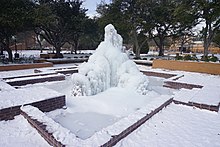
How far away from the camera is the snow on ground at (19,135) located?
9.50ft

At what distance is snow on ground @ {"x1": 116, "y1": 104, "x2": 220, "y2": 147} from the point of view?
298 centimetres

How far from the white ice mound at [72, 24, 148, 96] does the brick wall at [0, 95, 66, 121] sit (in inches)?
43.3

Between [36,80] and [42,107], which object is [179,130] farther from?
[36,80]

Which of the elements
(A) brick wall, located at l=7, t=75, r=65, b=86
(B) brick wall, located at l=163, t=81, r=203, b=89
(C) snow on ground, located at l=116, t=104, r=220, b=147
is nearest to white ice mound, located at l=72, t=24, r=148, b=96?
(B) brick wall, located at l=163, t=81, r=203, b=89

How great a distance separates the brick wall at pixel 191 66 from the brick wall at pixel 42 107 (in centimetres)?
916

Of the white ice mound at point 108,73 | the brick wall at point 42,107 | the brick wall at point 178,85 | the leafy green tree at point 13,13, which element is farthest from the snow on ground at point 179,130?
the leafy green tree at point 13,13

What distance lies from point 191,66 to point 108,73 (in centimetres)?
706

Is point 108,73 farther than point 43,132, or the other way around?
point 108,73

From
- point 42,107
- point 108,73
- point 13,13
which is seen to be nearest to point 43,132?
point 42,107

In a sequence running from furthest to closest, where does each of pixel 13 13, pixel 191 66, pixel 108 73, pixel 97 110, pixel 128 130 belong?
pixel 13 13 → pixel 191 66 → pixel 108 73 → pixel 97 110 → pixel 128 130

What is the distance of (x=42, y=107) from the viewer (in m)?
4.21

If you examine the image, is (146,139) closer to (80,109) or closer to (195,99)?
(80,109)

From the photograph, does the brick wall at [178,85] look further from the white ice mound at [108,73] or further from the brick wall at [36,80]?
the brick wall at [36,80]

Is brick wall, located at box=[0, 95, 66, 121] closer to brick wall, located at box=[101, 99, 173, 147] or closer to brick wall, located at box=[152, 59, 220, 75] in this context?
brick wall, located at box=[101, 99, 173, 147]
